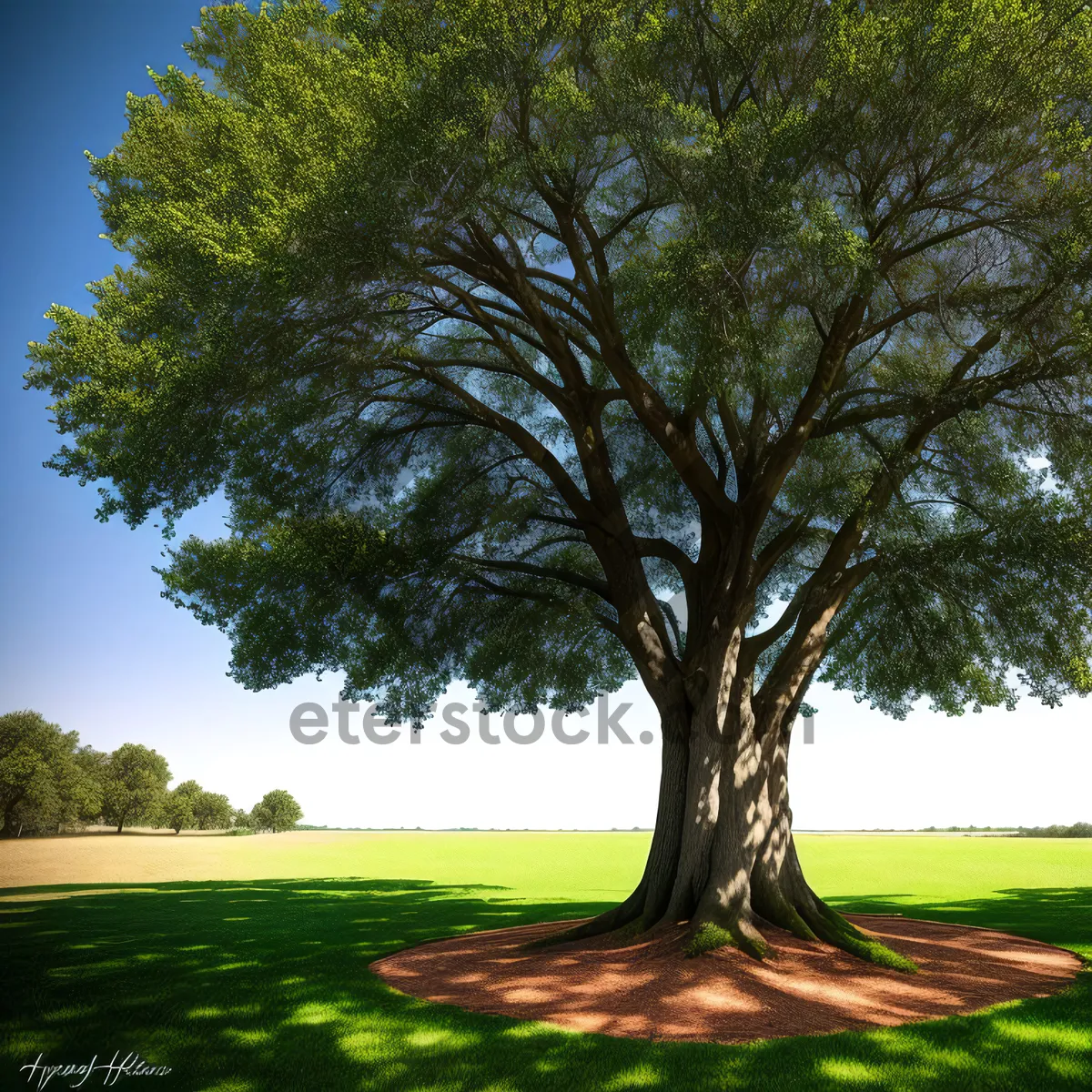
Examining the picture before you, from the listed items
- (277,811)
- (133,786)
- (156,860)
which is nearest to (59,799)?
(133,786)

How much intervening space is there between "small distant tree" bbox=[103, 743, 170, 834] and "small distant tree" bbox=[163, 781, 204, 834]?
260 centimetres

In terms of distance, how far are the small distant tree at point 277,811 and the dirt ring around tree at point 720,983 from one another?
78838 mm

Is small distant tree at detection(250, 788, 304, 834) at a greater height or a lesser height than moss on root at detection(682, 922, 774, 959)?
greater

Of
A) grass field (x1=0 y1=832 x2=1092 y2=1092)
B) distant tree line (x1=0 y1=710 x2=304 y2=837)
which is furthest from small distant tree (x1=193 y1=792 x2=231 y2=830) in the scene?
grass field (x1=0 y1=832 x2=1092 y2=1092)

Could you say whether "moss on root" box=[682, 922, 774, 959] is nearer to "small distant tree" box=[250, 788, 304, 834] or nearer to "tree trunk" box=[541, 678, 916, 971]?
"tree trunk" box=[541, 678, 916, 971]

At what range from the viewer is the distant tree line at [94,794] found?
4981 centimetres

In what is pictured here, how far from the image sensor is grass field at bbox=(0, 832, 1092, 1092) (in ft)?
21.6

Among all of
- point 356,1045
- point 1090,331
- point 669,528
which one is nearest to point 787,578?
point 669,528

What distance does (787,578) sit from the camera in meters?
19.5

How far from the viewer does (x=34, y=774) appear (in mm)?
49875

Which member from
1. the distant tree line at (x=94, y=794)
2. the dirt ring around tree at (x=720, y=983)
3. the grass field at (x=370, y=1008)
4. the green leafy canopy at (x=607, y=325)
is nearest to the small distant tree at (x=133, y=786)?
the distant tree line at (x=94, y=794)

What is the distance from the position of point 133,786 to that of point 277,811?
59.6 ft

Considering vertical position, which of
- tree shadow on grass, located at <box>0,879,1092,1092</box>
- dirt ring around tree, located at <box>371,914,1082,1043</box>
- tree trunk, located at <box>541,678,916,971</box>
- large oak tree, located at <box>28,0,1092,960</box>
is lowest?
tree shadow on grass, located at <box>0,879,1092,1092</box>

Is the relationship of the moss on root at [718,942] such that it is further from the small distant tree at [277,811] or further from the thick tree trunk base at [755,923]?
the small distant tree at [277,811]
